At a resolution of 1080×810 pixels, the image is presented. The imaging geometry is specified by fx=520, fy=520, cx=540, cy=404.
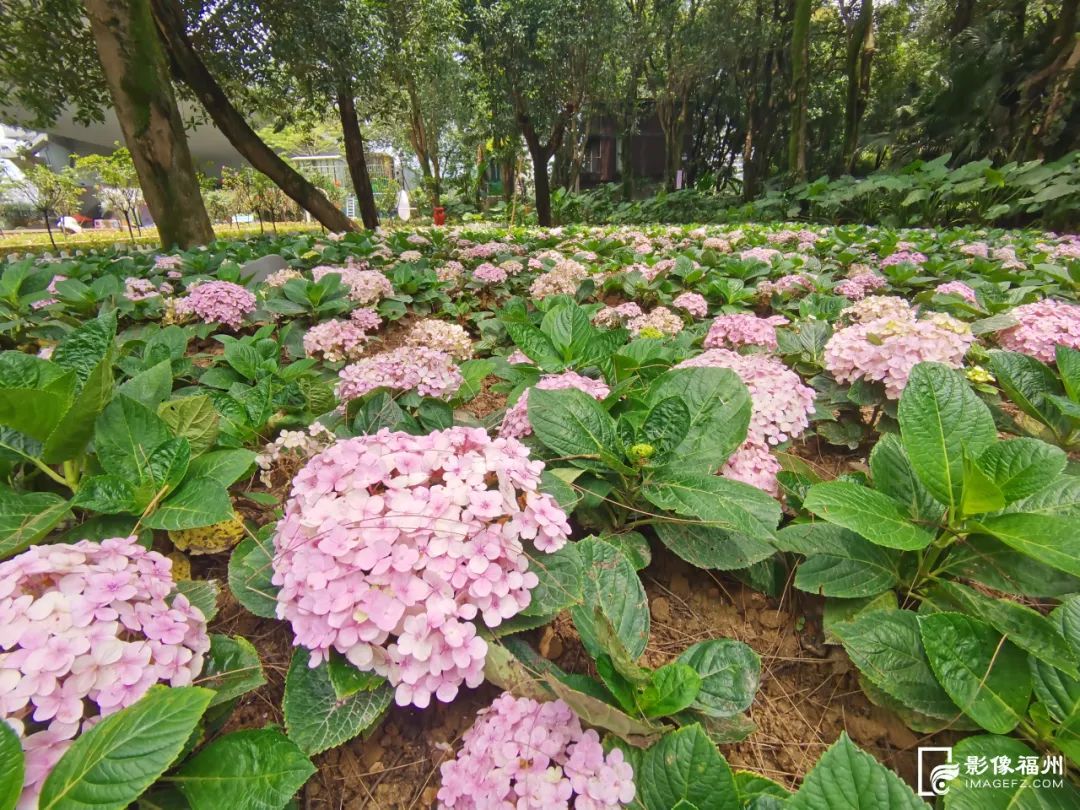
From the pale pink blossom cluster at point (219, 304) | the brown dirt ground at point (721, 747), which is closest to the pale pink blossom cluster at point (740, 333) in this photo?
the brown dirt ground at point (721, 747)

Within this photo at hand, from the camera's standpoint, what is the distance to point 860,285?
324 cm

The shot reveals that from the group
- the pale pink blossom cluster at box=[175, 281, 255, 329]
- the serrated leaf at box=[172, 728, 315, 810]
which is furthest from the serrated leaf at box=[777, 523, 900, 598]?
the pale pink blossom cluster at box=[175, 281, 255, 329]

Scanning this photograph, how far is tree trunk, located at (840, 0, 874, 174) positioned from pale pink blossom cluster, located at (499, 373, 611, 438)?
15.5 m

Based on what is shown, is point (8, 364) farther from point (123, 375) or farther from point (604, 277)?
point (604, 277)

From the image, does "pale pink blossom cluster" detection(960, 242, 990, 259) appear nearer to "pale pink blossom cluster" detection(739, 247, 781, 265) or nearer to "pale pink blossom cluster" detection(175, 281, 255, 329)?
"pale pink blossom cluster" detection(739, 247, 781, 265)

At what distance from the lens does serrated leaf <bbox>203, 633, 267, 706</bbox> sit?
33.6 inches

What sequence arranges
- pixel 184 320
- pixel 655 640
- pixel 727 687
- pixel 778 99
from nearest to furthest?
pixel 727 687
pixel 655 640
pixel 184 320
pixel 778 99

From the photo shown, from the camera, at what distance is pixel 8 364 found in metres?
1.27

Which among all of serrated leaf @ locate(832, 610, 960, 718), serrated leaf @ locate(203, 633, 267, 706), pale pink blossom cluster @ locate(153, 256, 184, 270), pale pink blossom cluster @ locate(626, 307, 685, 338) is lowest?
serrated leaf @ locate(832, 610, 960, 718)

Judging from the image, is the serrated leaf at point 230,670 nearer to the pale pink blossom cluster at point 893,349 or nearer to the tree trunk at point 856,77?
the pale pink blossom cluster at point 893,349

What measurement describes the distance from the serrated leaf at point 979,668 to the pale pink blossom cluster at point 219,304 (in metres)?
3.17

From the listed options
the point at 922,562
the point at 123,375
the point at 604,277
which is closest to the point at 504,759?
the point at 922,562

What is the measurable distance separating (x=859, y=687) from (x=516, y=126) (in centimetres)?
1467

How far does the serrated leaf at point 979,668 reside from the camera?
841mm
